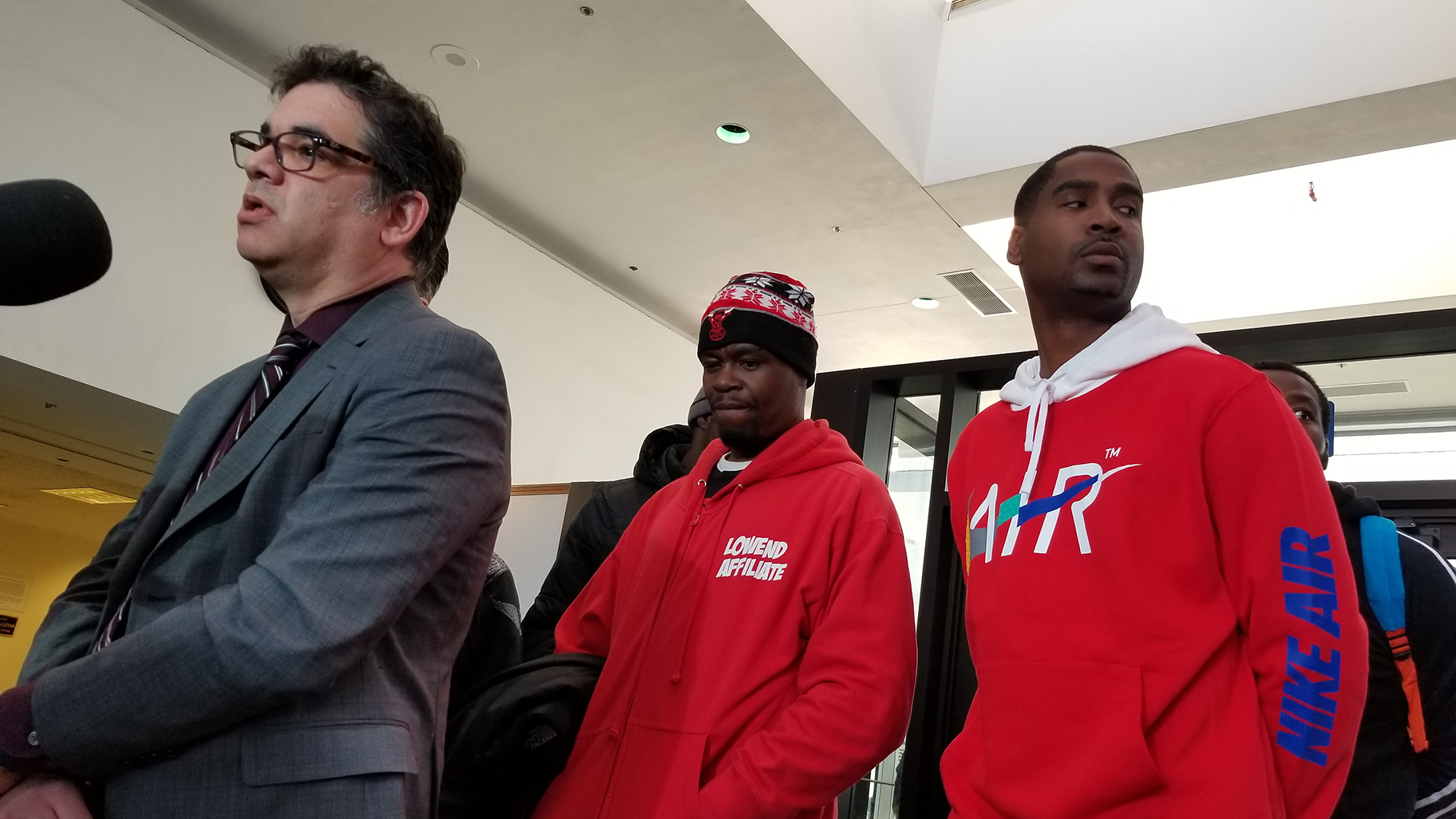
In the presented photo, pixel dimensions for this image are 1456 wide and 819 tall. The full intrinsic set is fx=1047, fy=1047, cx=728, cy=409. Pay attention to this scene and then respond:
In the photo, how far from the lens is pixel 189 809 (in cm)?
99

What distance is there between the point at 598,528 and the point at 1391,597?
5.60 ft

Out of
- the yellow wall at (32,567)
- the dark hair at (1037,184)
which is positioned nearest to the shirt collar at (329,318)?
the dark hair at (1037,184)

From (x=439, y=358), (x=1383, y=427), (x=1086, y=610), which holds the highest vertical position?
(x=1383, y=427)

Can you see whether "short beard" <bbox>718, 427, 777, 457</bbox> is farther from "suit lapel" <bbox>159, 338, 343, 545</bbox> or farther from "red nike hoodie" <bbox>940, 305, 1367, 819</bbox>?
"suit lapel" <bbox>159, 338, 343, 545</bbox>

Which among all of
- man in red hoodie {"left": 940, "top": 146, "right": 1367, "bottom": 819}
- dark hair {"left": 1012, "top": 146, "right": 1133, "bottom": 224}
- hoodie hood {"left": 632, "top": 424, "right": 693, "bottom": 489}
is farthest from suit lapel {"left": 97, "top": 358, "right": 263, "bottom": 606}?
hoodie hood {"left": 632, "top": 424, "right": 693, "bottom": 489}

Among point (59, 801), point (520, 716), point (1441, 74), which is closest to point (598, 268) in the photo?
point (1441, 74)

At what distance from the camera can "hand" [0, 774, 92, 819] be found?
0.98 m

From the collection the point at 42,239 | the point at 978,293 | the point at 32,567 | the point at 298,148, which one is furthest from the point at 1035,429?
the point at 32,567

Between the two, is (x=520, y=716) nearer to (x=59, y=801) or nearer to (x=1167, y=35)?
(x=59, y=801)

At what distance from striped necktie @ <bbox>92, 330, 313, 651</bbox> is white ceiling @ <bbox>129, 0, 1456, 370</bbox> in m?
3.86

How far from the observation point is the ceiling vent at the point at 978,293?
7141 mm

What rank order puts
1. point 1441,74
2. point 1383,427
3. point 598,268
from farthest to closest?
point 598,268, point 1441,74, point 1383,427

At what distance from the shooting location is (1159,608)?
1241 millimetres

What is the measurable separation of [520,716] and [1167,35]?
462 cm
